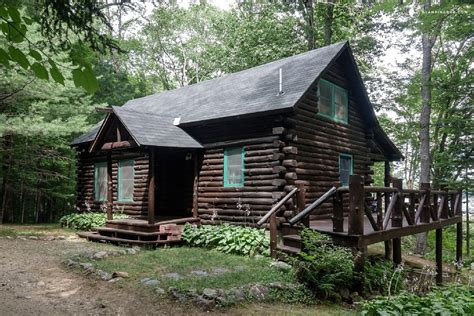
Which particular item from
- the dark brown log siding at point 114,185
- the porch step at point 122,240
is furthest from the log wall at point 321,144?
the dark brown log siding at point 114,185

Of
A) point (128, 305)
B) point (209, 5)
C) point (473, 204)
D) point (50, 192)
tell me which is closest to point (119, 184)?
point (50, 192)

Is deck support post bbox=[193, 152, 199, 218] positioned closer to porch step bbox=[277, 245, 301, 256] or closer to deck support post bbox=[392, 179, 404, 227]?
porch step bbox=[277, 245, 301, 256]

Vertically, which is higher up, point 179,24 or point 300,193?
point 179,24

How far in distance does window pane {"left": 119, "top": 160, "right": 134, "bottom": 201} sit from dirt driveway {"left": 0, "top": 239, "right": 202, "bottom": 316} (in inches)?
219

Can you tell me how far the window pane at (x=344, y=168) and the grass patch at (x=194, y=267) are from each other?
5959 millimetres

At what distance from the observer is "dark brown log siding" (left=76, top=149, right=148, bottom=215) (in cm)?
1440

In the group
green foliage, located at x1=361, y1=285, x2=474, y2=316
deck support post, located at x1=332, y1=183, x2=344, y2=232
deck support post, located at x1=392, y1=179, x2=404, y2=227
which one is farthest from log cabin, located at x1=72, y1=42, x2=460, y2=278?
green foliage, located at x1=361, y1=285, x2=474, y2=316

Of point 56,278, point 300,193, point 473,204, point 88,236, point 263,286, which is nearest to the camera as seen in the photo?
point 263,286

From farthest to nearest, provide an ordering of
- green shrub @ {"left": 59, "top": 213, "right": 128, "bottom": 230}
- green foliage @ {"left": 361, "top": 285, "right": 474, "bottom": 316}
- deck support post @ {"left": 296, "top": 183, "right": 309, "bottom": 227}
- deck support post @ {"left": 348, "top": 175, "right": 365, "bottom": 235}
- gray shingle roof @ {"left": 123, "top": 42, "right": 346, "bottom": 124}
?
green shrub @ {"left": 59, "top": 213, "right": 128, "bottom": 230} → gray shingle roof @ {"left": 123, "top": 42, "right": 346, "bottom": 124} → deck support post @ {"left": 296, "top": 183, "right": 309, "bottom": 227} → deck support post @ {"left": 348, "top": 175, "right": 365, "bottom": 235} → green foliage @ {"left": 361, "top": 285, "right": 474, "bottom": 316}

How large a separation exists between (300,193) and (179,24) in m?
29.8

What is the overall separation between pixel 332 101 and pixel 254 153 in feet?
12.9

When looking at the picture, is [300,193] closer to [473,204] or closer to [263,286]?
[263,286]

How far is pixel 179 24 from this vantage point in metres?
→ 35.3

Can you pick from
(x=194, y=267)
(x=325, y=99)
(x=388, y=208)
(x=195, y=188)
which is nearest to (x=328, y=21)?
(x=325, y=99)
